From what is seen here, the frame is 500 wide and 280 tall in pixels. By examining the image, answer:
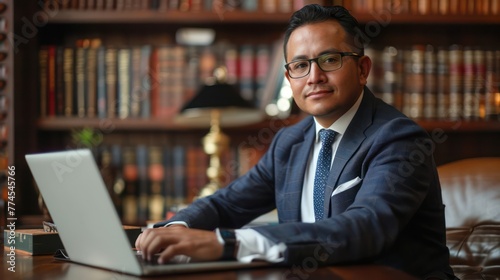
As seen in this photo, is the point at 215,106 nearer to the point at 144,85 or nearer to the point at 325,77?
the point at 144,85

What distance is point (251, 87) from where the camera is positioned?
291cm

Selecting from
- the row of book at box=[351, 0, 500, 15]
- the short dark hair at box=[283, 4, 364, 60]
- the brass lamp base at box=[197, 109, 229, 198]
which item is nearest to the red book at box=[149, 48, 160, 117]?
the brass lamp base at box=[197, 109, 229, 198]

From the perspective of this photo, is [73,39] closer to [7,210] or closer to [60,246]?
[7,210]

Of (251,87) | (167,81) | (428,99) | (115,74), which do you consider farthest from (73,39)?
(428,99)

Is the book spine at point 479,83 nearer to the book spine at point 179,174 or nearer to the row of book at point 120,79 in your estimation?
the row of book at point 120,79

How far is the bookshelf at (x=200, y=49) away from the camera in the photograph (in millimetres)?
2809

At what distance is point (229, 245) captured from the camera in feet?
3.87

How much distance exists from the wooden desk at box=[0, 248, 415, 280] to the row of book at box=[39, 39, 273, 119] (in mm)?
1650

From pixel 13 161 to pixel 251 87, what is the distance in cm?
101

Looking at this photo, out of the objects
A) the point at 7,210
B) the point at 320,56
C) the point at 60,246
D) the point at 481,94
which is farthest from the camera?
the point at 481,94

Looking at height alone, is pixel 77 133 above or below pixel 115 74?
below

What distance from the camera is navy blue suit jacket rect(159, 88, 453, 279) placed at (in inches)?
47.0

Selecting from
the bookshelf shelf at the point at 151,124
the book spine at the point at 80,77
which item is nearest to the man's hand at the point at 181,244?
the bookshelf shelf at the point at 151,124

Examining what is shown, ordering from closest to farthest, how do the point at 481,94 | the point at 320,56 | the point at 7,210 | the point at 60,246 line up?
the point at 60,246, the point at 320,56, the point at 7,210, the point at 481,94
